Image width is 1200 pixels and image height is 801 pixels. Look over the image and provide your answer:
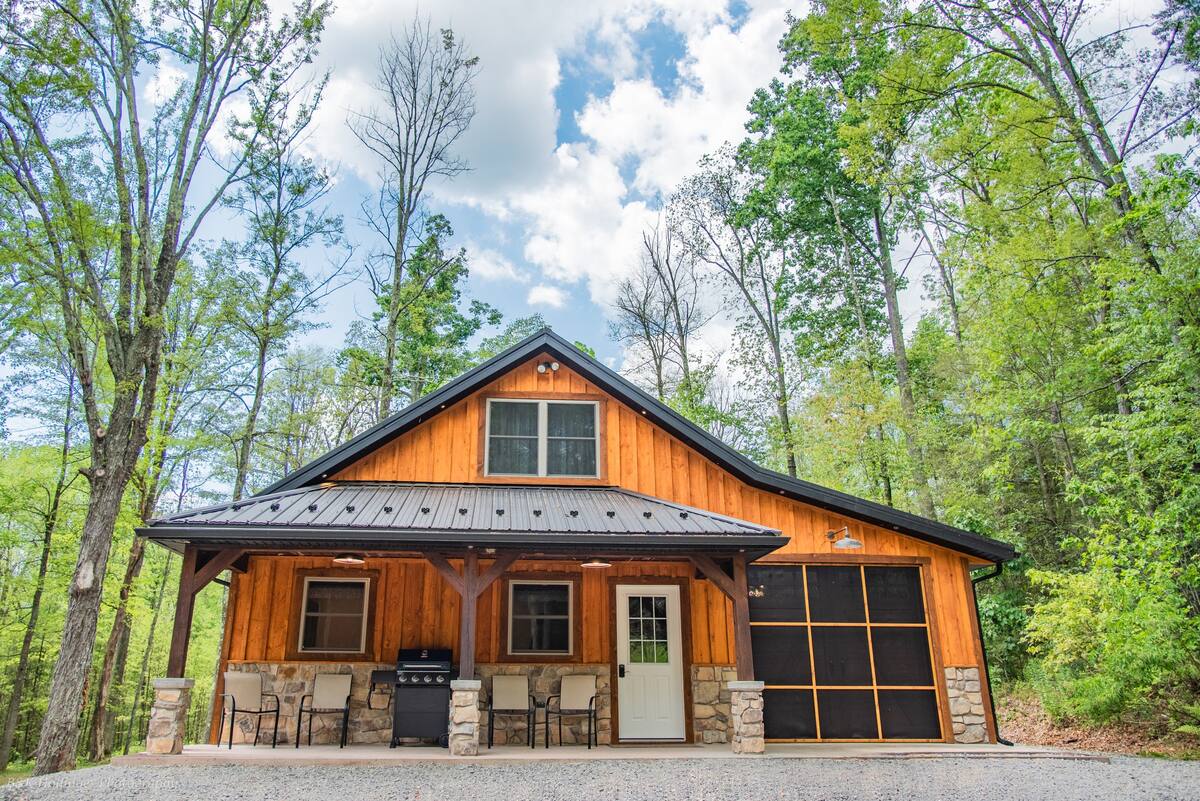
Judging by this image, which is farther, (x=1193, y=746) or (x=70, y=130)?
(x=70, y=130)

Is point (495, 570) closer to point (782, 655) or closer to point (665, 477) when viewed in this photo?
A: point (665, 477)

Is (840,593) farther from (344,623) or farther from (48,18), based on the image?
(48,18)

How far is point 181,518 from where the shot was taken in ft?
21.4

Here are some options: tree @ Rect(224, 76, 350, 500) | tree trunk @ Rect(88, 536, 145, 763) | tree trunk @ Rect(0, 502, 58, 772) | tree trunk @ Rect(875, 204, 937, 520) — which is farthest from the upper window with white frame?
tree trunk @ Rect(0, 502, 58, 772)

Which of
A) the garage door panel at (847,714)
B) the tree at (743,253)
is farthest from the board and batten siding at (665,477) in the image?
the tree at (743,253)

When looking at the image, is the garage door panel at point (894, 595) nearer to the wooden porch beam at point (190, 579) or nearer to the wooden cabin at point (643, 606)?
the wooden cabin at point (643, 606)

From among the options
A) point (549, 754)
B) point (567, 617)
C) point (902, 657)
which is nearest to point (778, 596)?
point (902, 657)

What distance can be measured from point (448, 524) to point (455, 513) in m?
0.46

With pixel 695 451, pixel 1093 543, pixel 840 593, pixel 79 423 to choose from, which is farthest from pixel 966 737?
pixel 79 423

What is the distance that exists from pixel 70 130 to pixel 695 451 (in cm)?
1024

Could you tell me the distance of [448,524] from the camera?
22.2ft

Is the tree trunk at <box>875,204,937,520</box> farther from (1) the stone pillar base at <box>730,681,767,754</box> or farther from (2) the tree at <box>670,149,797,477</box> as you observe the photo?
(1) the stone pillar base at <box>730,681,767,754</box>

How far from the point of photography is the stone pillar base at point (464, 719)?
20.8ft

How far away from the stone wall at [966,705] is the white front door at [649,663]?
309cm
